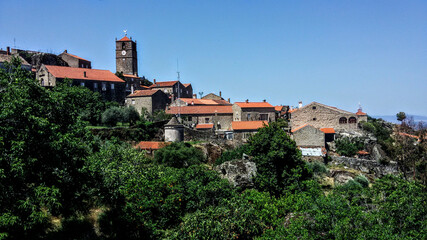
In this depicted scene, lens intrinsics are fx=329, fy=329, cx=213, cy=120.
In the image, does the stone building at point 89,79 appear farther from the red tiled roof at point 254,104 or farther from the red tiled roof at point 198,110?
the red tiled roof at point 254,104

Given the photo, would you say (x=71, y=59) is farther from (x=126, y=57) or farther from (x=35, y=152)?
(x=35, y=152)

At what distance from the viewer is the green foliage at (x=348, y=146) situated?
4578cm

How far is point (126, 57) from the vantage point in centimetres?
8206

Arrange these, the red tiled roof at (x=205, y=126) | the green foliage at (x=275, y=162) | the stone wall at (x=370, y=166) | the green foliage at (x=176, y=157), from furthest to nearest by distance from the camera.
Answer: the red tiled roof at (x=205, y=126) < the stone wall at (x=370, y=166) < the green foliage at (x=176, y=157) < the green foliage at (x=275, y=162)

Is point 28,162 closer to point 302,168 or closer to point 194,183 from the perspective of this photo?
point 194,183

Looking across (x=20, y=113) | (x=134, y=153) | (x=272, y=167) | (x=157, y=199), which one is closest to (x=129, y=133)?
(x=134, y=153)

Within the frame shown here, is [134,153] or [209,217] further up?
[134,153]

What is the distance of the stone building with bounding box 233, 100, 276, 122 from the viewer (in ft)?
194

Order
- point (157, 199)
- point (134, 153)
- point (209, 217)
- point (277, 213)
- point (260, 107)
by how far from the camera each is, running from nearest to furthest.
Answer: point (209, 217)
point (157, 199)
point (277, 213)
point (134, 153)
point (260, 107)

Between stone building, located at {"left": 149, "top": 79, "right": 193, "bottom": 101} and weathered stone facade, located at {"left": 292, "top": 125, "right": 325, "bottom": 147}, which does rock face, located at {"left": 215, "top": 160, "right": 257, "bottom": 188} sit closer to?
weathered stone facade, located at {"left": 292, "top": 125, "right": 325, "bottom": 147}

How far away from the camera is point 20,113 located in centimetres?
1356

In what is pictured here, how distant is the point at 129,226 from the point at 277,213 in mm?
9388

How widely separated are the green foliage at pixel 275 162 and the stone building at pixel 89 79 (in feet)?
122

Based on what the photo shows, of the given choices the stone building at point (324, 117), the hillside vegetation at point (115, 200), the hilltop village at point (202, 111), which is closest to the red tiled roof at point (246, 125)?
the hilltop village at point (202, 111)
